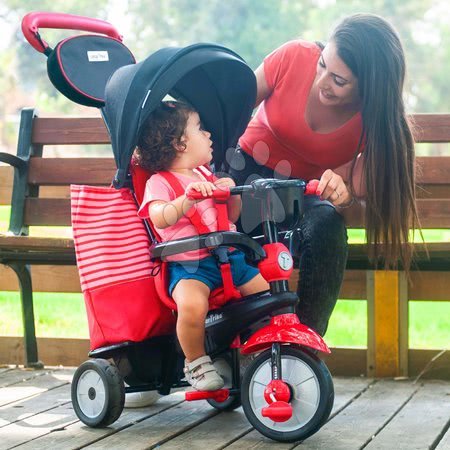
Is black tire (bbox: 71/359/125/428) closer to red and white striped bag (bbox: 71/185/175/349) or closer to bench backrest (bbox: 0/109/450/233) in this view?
red and white striped bag (bbox: 71/185/175/349)

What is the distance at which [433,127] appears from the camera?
4289 mm

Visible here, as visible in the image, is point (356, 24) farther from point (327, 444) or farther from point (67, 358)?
point (67, 358)

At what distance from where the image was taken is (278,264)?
306 centimetres

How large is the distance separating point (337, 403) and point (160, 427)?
68 cm

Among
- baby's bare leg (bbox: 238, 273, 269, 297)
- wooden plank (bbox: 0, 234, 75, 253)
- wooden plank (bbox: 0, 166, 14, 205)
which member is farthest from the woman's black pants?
wooden plank (bbox: 0, 166, 14, 205)

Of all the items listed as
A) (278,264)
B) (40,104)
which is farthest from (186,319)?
(40,104)

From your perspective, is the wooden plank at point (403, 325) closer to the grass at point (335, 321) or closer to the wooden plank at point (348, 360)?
the wooden plank at point (348, 360)

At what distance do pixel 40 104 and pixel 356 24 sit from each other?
40.6 meters

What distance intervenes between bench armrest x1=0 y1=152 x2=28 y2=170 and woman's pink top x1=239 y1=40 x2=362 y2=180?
120 cm

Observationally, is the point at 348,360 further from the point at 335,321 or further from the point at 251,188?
the point at 335,321

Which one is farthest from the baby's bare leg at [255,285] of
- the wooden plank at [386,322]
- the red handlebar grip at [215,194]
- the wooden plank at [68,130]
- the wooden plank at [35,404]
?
the wooden plank at [68,130]

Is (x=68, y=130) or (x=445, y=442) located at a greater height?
(x=68, y=130)

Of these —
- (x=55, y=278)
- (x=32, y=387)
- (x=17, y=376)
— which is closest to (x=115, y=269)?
(x=32, y=387)

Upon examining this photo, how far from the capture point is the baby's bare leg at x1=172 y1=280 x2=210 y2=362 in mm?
3148
